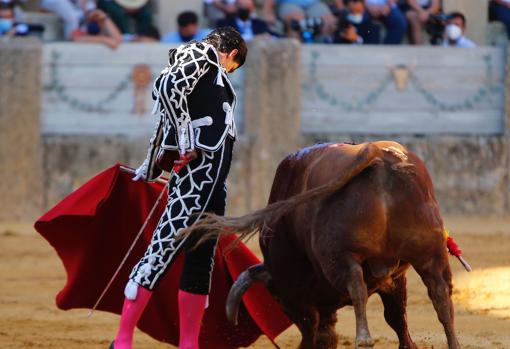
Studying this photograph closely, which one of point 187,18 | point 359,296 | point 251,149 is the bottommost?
point 251,149

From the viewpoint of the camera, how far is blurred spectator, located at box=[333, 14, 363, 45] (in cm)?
1202

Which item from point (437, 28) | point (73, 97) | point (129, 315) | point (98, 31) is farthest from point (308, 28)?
point (129, 315)

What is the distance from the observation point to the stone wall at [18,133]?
11.0m

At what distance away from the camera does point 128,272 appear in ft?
19.6

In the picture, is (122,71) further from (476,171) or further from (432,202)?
(432,202)

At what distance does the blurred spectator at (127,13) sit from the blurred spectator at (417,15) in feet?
8.18

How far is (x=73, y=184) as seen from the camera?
36.9 feet

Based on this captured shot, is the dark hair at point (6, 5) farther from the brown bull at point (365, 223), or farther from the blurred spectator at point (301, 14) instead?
the brown bull at point (365, 223)

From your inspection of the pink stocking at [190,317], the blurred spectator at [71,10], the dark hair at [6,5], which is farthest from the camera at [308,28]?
the pink stocking at [190,317]

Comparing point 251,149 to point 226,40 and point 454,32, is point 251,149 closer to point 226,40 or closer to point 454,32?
point 454,32

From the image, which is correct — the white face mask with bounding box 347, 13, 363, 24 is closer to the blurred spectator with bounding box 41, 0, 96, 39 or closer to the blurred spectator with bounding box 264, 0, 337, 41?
the blurred spectator with bounding box 264, 0, 337, 41

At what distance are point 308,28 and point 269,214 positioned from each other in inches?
285

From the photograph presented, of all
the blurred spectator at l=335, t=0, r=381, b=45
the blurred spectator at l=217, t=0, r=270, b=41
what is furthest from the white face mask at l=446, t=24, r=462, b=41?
the blurred spectator at l=217, t=0, r=270, b=41

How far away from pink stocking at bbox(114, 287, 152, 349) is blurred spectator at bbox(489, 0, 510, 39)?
327 inches
